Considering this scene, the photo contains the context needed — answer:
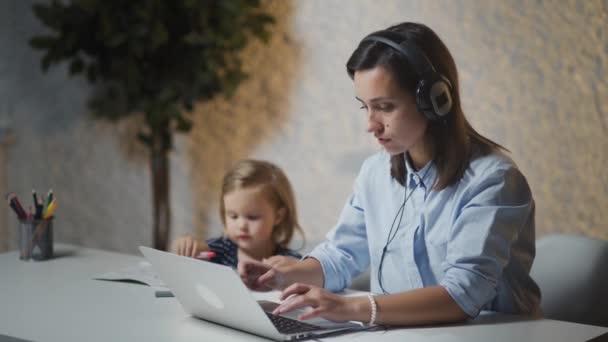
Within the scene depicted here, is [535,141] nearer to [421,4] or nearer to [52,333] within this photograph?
[421,4]

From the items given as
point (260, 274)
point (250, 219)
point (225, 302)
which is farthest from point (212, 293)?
point (250, 219)

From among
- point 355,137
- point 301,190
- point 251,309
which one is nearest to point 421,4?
point 355,137

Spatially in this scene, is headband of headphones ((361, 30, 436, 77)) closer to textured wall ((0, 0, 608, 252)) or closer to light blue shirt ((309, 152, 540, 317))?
light blue shirt ((309, 152, 540, 317))

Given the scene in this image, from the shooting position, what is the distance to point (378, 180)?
5.65 ft

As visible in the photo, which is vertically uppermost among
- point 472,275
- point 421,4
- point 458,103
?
point 421,4

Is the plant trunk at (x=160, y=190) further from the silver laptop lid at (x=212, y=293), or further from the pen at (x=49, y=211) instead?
the silver laptop lid at (x=212, y=293)

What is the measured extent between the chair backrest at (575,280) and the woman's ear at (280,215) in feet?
2.09

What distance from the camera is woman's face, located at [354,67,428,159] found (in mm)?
1482

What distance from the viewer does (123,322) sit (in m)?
1.42

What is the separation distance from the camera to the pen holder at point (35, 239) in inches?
75.9

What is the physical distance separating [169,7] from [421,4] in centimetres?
94

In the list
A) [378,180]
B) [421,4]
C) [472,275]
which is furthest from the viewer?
[421,4]

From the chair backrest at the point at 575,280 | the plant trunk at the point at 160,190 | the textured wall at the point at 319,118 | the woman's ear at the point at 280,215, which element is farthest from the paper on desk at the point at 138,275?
the plant trunk at the point at 160,190

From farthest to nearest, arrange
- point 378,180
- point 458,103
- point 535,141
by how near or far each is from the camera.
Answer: point 535,141, point 378,180, point 458,103
